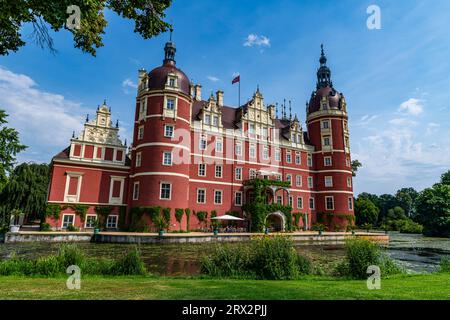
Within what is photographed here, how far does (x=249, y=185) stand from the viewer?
107ft

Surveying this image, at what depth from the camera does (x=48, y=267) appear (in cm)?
838

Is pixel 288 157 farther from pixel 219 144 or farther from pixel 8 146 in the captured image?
pixel 8 146

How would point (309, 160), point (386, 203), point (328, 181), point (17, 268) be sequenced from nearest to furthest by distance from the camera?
point (17, 268) < point (328, 181) < point (309, 160) < point (386, 203)

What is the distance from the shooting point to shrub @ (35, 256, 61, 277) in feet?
27.2

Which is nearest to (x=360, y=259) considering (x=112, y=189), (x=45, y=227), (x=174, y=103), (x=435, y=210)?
(x=174, y=103)

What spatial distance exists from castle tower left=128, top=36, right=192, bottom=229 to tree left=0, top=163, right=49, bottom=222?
11345mm

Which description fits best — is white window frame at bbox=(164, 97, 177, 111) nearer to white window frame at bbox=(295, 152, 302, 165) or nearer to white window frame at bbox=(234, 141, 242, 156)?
white window frame at bbox=(234, 141, 242, 156)

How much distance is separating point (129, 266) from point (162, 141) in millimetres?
20407

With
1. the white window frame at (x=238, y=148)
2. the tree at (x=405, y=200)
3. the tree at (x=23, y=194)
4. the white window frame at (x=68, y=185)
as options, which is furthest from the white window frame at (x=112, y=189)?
the tree at (x=405, y=200)

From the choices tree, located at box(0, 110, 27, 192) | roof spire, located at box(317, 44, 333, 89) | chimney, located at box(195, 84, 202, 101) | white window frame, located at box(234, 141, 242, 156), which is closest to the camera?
tree, located at box(0, 110, 27, 192)

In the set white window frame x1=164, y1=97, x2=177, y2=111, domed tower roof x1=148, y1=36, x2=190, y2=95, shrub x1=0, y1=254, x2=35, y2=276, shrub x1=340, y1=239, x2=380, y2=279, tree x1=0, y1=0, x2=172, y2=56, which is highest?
domed tower roof x1=148, y1=36, x2=190, y2=95

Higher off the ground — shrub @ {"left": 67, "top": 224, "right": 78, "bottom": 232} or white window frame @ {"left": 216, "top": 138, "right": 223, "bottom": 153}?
white window frame @ {"left": 216, "top": 138, "right": 223, "bottom": 153}

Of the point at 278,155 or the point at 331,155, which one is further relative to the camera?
the point at 331,155

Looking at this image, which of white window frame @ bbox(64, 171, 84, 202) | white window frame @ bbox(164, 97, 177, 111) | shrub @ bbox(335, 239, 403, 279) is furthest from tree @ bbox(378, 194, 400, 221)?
shrub @ bbox(335, 239, 403, 279)
